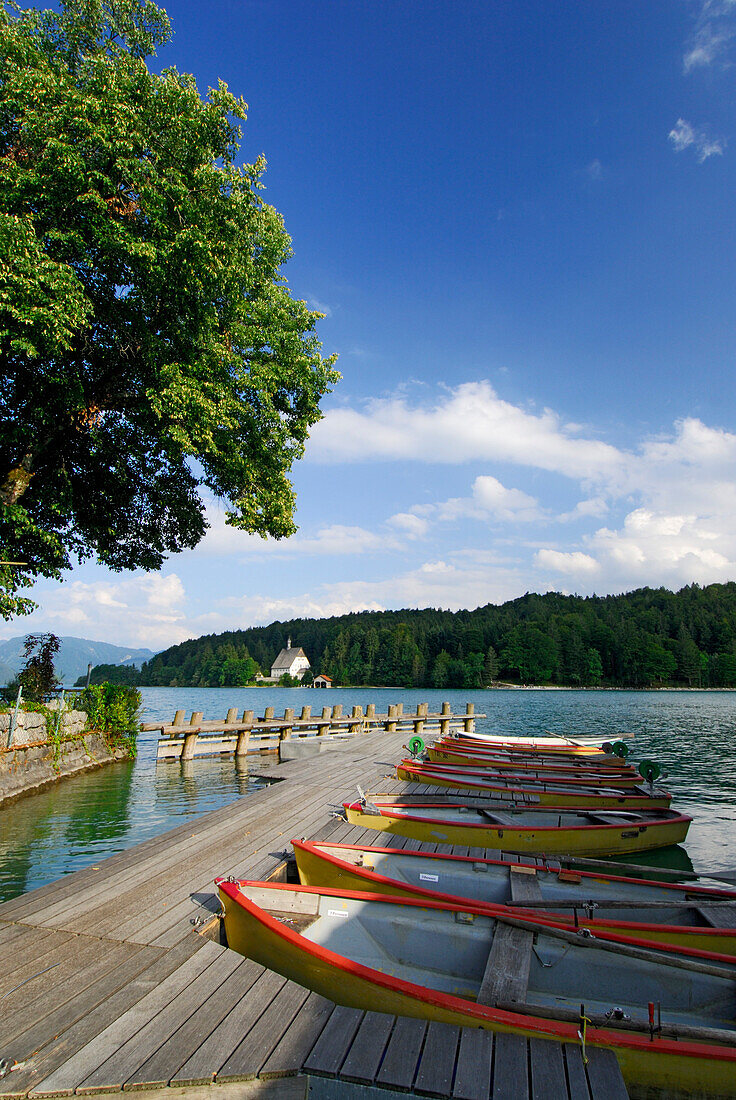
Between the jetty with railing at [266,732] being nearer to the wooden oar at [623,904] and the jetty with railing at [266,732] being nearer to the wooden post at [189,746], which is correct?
the wooden post at [189,746]

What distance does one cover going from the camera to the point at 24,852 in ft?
29.7

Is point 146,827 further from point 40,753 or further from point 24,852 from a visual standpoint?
point 40,753

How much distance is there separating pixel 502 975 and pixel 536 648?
10241 centimetres

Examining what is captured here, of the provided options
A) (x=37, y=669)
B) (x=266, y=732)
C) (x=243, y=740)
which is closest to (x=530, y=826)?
(x=243, y=740)

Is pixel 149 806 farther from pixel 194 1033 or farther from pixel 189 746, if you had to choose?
pixel 194 1033

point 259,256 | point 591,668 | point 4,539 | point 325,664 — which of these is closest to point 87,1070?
point 4,539

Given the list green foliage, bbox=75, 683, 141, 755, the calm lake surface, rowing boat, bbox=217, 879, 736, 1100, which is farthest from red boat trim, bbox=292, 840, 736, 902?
green foliage, bbox=75, 683, 141, 755

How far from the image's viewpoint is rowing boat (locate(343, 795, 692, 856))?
308 inches

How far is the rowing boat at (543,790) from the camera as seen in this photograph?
10.4 metres

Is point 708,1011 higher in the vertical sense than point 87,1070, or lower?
lower

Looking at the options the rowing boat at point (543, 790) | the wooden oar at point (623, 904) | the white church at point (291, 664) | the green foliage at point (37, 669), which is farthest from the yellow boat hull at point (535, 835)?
the white church at point (291, 664)

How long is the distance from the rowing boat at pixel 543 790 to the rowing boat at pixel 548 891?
4.74 metres

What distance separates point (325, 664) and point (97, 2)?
117957 mm

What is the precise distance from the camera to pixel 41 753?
13781 mm
